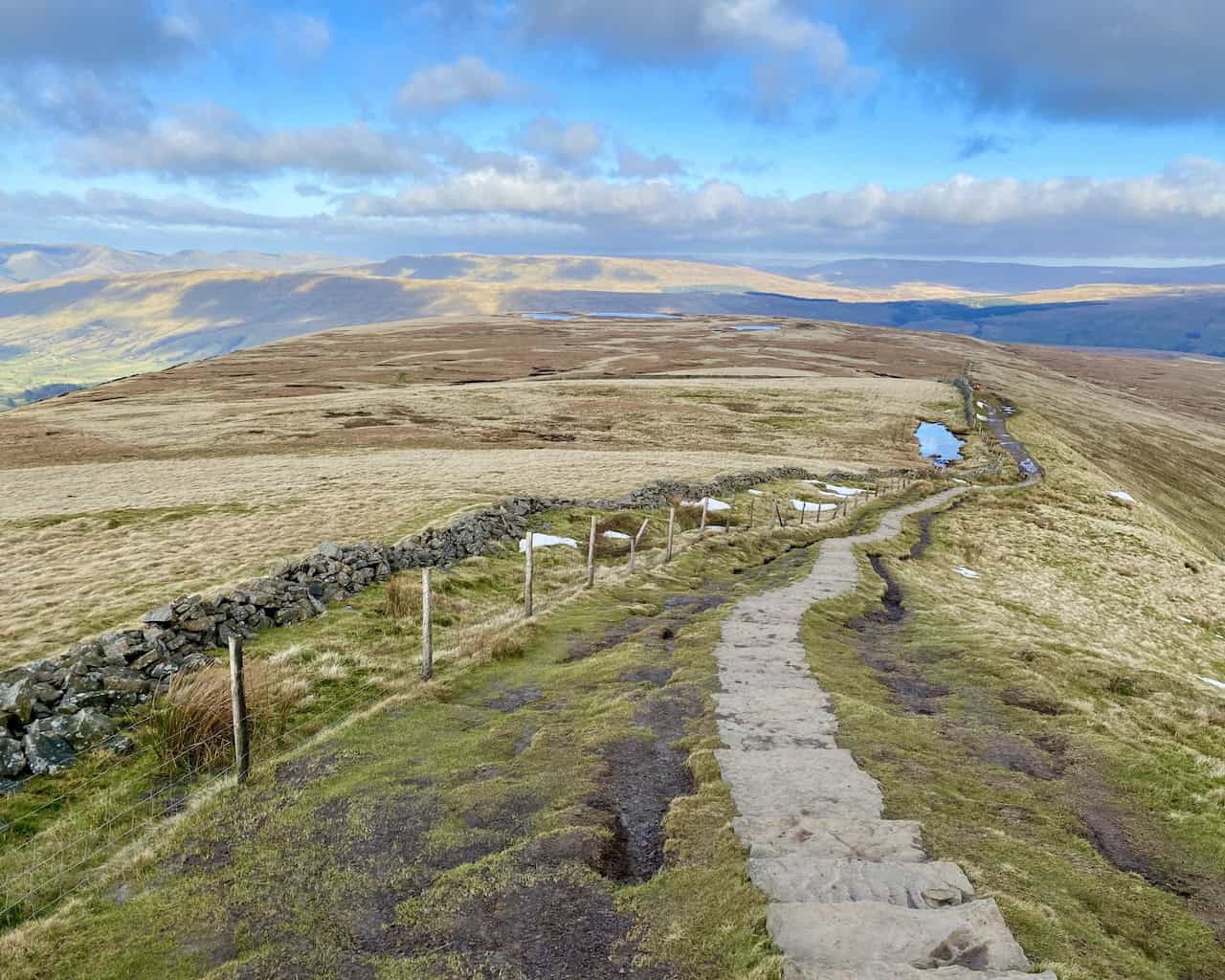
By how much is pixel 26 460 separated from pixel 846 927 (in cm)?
7467

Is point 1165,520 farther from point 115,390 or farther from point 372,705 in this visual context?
point 115,390

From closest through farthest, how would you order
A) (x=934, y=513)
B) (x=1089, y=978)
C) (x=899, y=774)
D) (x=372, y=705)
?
1. (x=1089, y=978)
2. (x=899, y=774)
3. (x=372, y=705)
4. (x=934, y=513)

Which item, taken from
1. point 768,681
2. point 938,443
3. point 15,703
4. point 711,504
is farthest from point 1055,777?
point 938,443

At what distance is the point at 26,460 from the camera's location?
61.6 m

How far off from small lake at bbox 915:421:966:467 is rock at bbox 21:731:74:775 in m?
72.9

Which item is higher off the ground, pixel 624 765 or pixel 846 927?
pixel 846 927

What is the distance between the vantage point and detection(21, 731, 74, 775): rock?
12219mm

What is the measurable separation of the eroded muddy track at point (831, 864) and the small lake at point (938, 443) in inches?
2572

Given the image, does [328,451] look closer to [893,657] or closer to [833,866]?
[893,657]

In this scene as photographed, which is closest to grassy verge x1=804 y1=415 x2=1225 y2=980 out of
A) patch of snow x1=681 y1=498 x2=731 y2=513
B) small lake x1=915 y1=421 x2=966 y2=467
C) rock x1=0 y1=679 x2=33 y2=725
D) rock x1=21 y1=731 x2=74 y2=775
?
patch of snow x1=681 y1=498 x2=731 y2=513

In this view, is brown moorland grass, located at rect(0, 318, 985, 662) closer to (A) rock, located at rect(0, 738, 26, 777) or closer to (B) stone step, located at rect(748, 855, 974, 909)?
(A) rock, located at rect(0, 738, 26, 777)

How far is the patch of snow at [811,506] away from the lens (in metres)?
47.2

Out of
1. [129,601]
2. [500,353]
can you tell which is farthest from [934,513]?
[500,353]

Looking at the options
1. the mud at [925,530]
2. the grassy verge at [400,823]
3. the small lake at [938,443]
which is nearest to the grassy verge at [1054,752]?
the grassy verge at [400,823]
